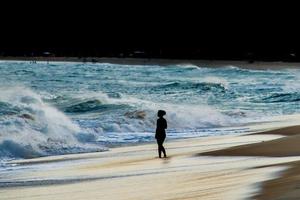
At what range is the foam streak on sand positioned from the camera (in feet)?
36.2

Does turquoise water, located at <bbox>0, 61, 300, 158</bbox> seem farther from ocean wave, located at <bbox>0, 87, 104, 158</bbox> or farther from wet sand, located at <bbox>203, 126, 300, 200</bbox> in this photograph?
Answer: wet sand, located at <bbox>203, 126, 300, 200</bbox>

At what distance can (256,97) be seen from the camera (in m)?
41.0

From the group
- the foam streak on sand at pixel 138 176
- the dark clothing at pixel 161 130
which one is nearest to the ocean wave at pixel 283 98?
the foam streak on sand at pixel 138 176

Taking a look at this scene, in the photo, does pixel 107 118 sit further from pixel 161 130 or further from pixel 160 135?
pixel 160 135

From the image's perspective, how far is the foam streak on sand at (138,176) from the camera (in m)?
11.0

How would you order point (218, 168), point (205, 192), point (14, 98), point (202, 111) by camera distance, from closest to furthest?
1. point (205, 192)
2. point (218, 168)
3. point (202, 111)
4. point (14, 98)

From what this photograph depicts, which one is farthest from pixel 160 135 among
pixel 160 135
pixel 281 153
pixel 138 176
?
pixel 138 176

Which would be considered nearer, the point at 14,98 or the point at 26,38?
the point at 14,98

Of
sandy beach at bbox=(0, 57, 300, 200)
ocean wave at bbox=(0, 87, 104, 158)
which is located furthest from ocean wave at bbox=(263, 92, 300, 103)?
sandy beach at bbox=(0, 57, 300, 200)

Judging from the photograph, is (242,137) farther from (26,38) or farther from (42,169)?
(26,38)

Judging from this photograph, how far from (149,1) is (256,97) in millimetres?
123064

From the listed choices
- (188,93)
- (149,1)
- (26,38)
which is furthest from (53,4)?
(188,93)

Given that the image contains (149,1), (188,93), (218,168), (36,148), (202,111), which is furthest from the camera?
(149,1)

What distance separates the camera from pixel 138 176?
504 inches
